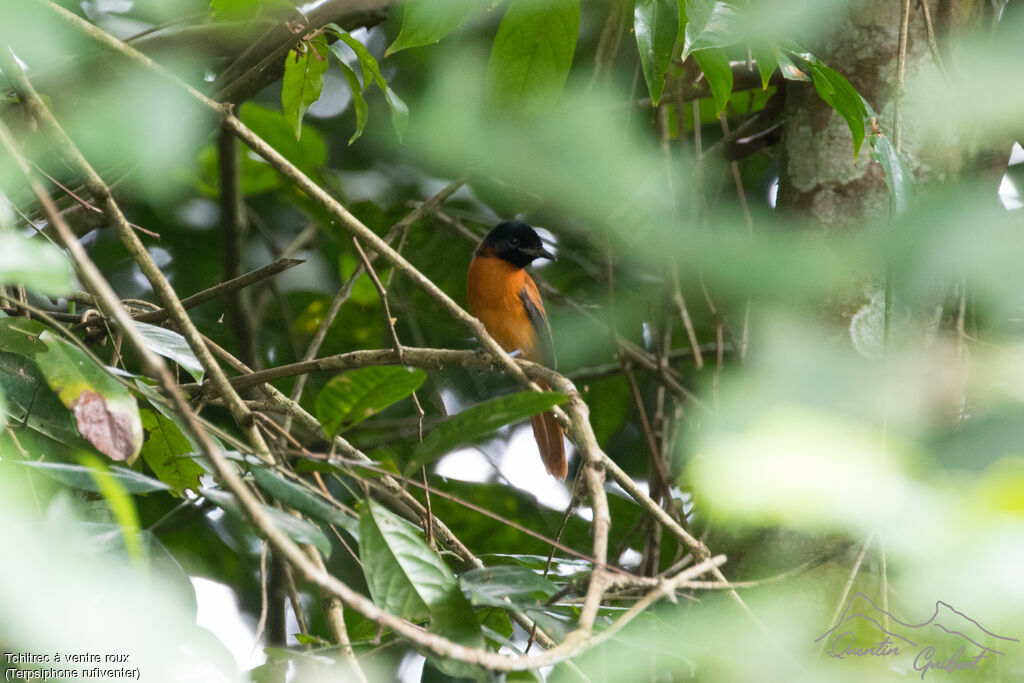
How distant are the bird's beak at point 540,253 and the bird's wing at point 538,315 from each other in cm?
25

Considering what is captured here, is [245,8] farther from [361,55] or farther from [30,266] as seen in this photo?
[30,266]

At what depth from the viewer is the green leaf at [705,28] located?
163cm

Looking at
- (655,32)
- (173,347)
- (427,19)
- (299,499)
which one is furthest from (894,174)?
(173,347)

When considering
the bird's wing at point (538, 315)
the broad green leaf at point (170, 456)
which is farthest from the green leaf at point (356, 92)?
the bird's wing at point (538, 315)

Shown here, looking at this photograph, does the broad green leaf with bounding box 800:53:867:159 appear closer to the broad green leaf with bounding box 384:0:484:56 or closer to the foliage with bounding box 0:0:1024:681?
the foliage with bounding box 0:0:1024:681

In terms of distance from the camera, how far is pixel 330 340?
4090 mm

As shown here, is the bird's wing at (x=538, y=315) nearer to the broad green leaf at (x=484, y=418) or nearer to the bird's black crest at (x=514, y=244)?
the bird's black crest at (x=514, y=244)

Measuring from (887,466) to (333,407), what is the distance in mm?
876

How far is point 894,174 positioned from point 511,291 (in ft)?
9.92

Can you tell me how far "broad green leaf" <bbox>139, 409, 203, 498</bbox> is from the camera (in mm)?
2064

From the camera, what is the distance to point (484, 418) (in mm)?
1433

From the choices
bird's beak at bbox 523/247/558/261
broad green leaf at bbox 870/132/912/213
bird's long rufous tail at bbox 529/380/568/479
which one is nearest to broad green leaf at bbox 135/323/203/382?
broad green leaf at bbox 870/132/912/213

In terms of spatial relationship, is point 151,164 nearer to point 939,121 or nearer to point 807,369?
point 807,369

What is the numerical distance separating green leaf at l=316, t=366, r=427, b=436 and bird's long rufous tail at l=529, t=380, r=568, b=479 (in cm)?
272
